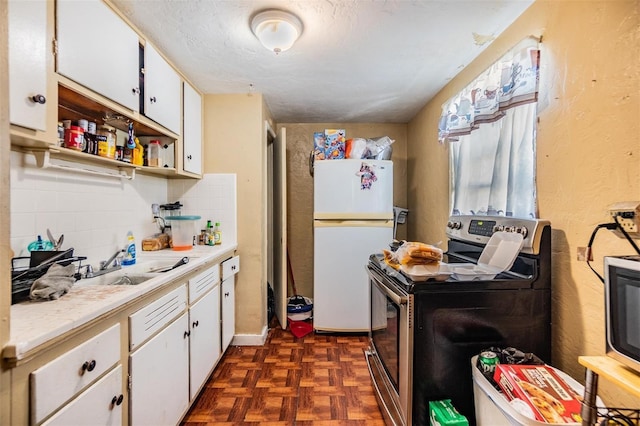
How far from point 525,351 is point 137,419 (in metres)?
1.63

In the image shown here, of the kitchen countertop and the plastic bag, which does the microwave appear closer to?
the kitchen countertop

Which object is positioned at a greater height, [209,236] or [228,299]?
[209,236]

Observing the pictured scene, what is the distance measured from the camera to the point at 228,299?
2.34m

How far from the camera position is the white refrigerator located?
8.91 feet

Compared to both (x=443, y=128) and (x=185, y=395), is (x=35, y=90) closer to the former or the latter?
(x=185, y=395)

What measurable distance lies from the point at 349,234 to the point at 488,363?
5.55ft

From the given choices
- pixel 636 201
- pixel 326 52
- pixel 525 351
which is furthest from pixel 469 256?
pixel 326 52

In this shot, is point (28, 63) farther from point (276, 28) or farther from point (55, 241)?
point (276, 28)

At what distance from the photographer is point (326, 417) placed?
1.68 metres

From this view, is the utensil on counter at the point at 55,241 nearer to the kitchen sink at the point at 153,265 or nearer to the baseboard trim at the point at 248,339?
the kitchen sink at the point at 153,265

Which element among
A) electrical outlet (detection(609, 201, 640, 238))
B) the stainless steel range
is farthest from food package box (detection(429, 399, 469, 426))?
electrical outlet (detection(609, 201, 640, 238))

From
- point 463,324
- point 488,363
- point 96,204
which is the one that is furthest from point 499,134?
point 96,204

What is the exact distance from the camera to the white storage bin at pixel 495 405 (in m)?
0.87

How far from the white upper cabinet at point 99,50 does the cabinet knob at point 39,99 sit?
0.54 ft
